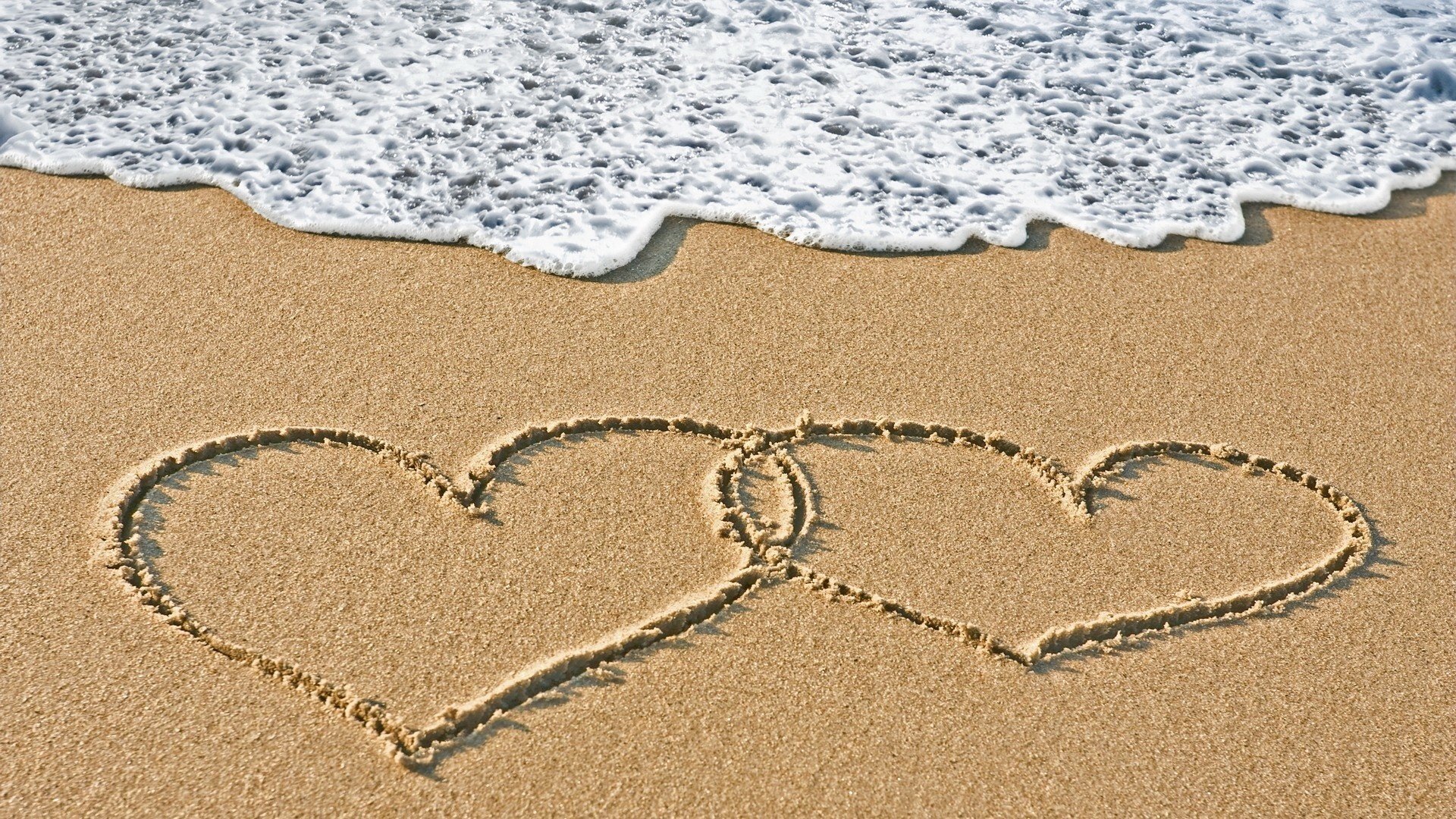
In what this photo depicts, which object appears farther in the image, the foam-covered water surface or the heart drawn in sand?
the foam-covered water surface

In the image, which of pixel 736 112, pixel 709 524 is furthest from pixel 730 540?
pixel 736 112

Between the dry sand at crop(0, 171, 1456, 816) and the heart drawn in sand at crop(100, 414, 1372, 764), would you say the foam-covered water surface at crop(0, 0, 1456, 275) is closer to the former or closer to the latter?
the dry sand at crop(0, 171, 1456, 816)

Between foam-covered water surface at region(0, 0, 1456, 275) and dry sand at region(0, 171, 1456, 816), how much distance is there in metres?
0.21

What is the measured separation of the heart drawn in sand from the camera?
2178 mm

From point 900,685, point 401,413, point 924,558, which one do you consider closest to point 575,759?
point 900,685

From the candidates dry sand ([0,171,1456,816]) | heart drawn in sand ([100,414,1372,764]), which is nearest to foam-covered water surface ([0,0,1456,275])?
dry sand ([0,171,1456,816])

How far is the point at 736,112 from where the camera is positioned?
4211 millimetres

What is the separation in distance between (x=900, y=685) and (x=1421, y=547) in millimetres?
1329

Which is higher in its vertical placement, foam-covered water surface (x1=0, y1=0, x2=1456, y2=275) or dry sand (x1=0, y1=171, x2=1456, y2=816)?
foam-covered water surface (x1=0, y1=0, x2=1456, y2=275)

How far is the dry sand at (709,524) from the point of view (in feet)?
6.88

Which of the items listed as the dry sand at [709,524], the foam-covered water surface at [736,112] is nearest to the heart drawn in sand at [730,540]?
the dry sand at [709,524]

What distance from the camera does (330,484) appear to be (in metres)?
2.63

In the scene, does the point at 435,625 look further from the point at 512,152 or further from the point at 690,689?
the point at 512,152

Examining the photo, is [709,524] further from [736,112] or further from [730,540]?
[736,112]
